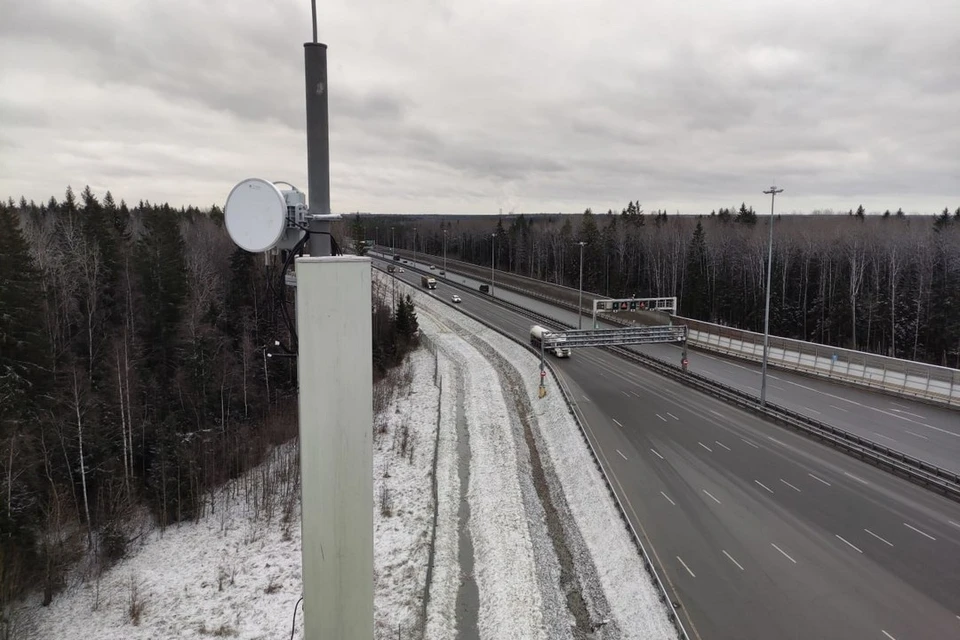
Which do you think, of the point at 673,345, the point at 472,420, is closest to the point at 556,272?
the point at 673,345

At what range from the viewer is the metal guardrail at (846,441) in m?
21.1

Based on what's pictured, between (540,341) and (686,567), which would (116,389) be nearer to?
(686,567)

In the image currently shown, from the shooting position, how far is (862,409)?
102ft

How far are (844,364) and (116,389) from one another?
1756 inches

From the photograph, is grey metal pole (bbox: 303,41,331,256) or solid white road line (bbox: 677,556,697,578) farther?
solid white road line (bbox: 677,556,697,578)

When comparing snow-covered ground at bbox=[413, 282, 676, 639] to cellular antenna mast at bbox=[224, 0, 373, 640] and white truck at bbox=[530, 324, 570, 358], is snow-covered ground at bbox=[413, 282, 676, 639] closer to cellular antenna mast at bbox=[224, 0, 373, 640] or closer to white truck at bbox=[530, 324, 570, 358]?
white truck at bbox=[530, 324, 570, 358]

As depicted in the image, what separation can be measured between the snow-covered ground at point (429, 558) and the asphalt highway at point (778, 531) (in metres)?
1.60

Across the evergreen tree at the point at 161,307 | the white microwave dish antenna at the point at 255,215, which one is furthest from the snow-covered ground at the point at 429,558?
the white microwave dish antenna at the point at 255,215

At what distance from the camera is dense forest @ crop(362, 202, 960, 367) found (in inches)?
2061

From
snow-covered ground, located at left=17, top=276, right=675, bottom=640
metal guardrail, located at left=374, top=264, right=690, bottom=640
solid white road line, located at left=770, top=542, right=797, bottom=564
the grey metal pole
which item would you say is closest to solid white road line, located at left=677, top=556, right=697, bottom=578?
metal guardrail, located at left=374, top=264, right=690, bottom=640

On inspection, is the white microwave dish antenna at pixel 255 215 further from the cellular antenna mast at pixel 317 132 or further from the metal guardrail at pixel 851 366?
the metal guardrail at pixel 851 366

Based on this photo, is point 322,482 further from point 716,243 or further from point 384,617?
point 716,243

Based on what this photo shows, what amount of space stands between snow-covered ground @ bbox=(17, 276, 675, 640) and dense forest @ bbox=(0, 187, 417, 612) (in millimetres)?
1724

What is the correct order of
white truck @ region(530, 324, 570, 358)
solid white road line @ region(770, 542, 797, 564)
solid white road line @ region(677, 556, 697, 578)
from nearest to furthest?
solid white road line @ region(677, 556, 697, 578) < solid white road line @ region(770, 542, 797, 564) < white truck @ region(530, 324, 570, 358)
